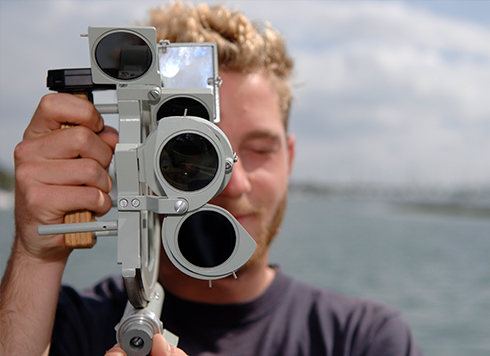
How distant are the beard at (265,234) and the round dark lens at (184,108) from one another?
876 millimetres

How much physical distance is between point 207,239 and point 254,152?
0.94 m

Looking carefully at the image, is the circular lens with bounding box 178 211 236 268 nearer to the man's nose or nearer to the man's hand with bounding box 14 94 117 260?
the man's hand with bounding box 14 94 117 260

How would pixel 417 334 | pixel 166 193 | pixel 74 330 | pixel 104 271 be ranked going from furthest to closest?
pixel 104 271 → pixel 417 334 → pixel 74 330 → pixel 166 193

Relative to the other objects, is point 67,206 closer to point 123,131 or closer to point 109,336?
point 123,131

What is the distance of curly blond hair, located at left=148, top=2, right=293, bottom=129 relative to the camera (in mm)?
1697

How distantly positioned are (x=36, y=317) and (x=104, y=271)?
1360 centimetres

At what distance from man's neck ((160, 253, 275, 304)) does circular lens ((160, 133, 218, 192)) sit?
0.99 m

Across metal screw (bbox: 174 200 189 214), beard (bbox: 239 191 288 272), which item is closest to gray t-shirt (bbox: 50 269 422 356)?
beard (bbox: 239 191 288 272)

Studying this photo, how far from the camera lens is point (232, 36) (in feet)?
5.95

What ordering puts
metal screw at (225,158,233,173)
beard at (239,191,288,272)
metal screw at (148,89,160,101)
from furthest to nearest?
beard at (239,191,288,272)
metal screw at (148,89,160,101)
metal screw at (225,158,233,173)

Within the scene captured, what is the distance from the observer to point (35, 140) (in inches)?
42.3

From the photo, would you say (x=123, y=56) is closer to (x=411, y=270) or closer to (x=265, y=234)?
(x=265, y=234)

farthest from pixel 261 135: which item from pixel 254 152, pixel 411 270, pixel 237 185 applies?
pixel 411 270

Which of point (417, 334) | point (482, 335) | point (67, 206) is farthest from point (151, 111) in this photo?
point (482, 335)
